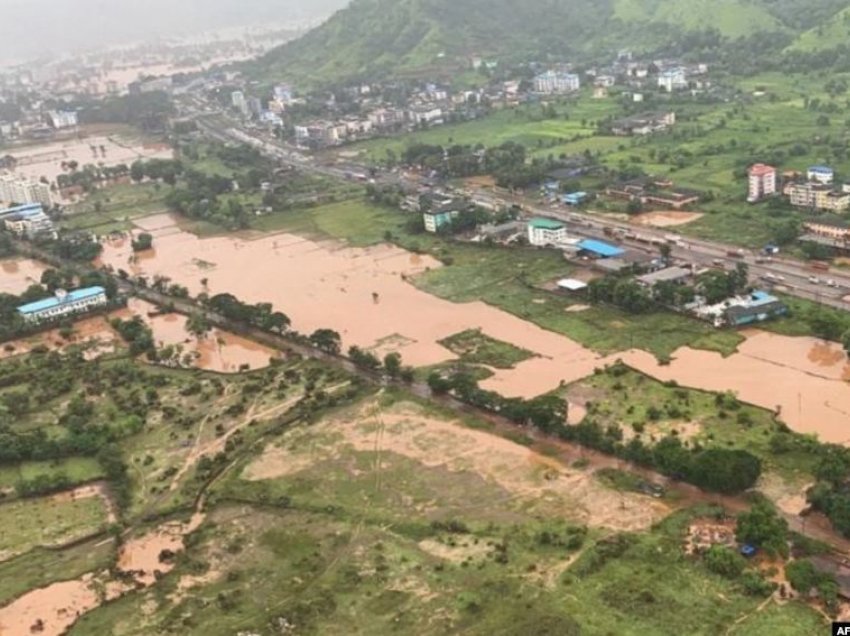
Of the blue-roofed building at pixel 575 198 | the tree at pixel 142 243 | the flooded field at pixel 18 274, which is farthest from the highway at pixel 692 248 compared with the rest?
the flooded field at pixel 18 274

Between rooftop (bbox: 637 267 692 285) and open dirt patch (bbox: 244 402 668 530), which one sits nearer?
open dirt patch (bbox: 244 402 668 530)

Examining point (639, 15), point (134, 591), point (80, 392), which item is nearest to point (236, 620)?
point (134, 591)

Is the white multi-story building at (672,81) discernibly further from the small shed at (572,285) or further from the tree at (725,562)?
the tree at (725,562)

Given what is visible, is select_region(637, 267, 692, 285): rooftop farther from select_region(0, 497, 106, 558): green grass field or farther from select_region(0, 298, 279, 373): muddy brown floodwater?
select_region(0, 497, 106, 558): green grass field

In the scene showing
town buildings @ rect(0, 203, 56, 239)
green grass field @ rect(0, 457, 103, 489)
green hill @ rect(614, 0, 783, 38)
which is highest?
green hill @ rect(614, 0, 783, 38)

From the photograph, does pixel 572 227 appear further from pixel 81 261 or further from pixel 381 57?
pixel 381 57

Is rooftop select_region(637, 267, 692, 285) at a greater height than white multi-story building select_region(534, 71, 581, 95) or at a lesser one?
lesser

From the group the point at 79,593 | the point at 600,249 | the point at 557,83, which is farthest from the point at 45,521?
the point at 557,83

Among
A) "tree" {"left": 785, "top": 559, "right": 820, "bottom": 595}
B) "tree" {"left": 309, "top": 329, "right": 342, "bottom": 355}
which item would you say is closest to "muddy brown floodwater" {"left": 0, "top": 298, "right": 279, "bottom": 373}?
"tree" {"left": 309, "top": 329, "right": 342, "bottom": 355}
